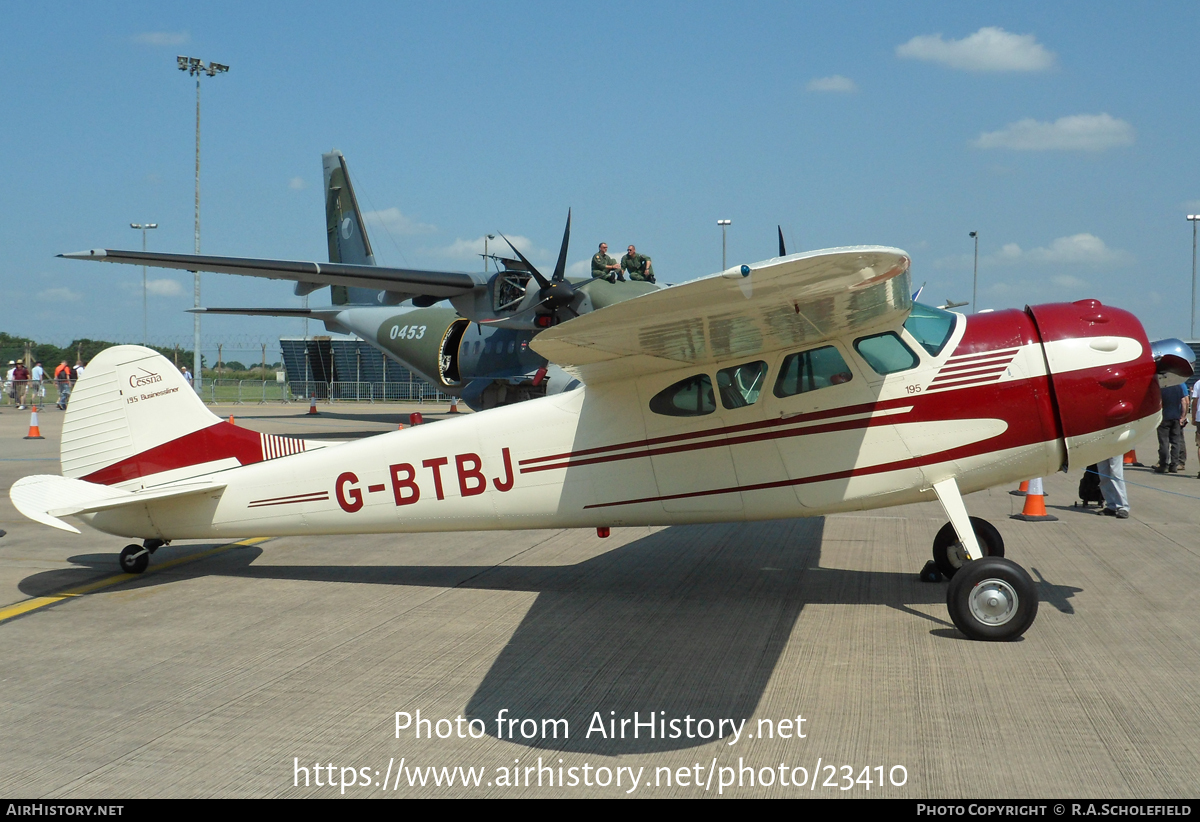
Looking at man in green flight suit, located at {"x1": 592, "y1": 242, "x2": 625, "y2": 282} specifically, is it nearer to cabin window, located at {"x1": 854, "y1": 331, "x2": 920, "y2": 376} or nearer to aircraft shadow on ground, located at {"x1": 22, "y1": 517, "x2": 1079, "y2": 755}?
aircraft shadow on ground, located at {"x1": 22, "y1": 517, "x2": 1079, "y2": 755}

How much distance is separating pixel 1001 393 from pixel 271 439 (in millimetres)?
5971

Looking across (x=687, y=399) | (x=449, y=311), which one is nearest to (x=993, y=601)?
(x=687, y=399)

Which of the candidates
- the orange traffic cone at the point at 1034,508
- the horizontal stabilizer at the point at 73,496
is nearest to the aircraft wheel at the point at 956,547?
the orange traffic cone at the point at 1034,508

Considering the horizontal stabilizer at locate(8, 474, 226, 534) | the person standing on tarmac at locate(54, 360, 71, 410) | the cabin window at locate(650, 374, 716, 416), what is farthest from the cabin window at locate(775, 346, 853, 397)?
the person standing on tarmac at locate(54, 360, 71, 410)

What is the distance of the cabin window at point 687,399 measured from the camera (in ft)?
22.1

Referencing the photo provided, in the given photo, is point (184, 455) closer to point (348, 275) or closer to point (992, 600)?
point (992, 600)

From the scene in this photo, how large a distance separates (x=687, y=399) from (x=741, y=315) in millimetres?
1301

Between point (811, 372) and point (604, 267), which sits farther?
point (604, 267)

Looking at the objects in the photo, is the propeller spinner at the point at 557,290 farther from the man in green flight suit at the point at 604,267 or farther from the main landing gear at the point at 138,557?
the main landing gear at the point at 138,557

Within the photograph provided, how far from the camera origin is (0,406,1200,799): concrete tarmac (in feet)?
13.1

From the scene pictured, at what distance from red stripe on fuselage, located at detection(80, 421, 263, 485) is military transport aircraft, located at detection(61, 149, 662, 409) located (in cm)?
855

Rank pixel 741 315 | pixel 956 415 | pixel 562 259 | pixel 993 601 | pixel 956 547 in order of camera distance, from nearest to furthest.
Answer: pixel 741 315 < pixel 993 601 < pixel 956 415 < pixel 956 547 < pixel 562 259

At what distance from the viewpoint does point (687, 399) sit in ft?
22.2

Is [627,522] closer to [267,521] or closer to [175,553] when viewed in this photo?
[267,521]
